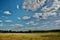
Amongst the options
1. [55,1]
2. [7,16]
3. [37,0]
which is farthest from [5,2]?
[55,1]

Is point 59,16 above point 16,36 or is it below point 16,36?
above

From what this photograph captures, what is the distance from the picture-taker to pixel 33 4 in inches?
200

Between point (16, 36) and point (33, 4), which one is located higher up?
point (33, 4)

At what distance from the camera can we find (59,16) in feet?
16.6

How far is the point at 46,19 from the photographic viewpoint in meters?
5.08

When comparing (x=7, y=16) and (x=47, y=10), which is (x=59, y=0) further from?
(x=7, y=16)

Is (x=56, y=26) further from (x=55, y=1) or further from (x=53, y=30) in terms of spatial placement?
(x=55, y=1)

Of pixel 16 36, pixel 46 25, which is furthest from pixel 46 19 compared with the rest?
pixel 16 36

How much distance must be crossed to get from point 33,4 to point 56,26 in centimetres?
54

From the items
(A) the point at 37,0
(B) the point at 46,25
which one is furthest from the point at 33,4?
(B) the point at 46,25

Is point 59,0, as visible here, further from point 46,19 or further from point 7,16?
point 7,16

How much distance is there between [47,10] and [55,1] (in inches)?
8.1

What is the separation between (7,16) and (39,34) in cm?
62

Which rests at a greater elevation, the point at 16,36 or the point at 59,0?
the point at 59,0
